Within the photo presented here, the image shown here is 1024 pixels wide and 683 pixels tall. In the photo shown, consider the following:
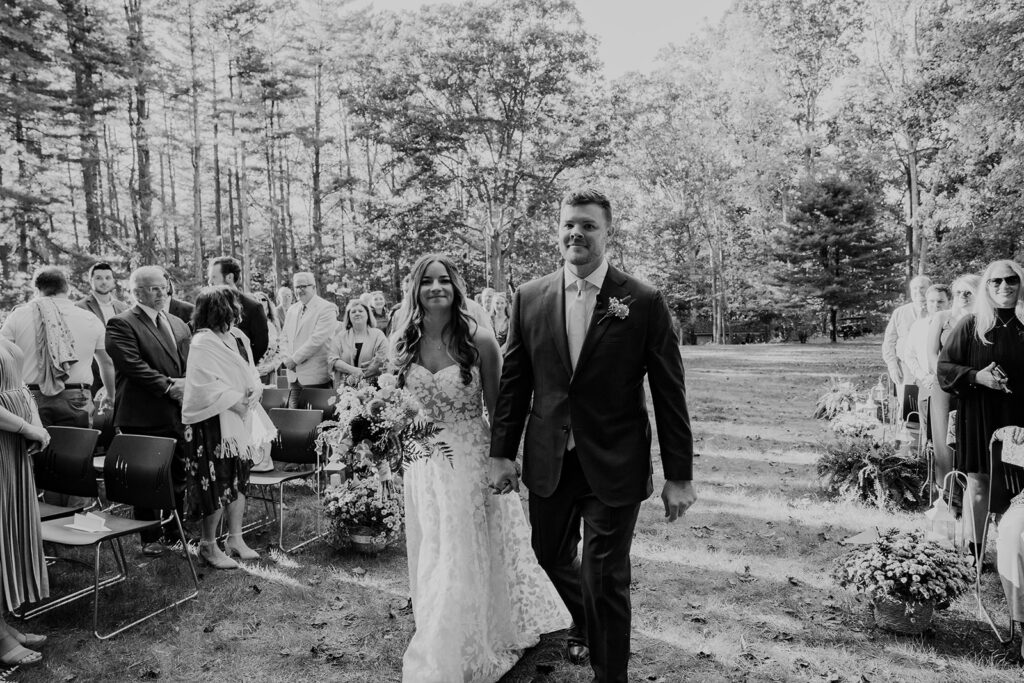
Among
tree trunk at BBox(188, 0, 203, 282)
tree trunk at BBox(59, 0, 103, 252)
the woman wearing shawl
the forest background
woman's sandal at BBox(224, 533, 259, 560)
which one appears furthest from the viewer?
tree trunk at BBox(188, 0, 203, 282)

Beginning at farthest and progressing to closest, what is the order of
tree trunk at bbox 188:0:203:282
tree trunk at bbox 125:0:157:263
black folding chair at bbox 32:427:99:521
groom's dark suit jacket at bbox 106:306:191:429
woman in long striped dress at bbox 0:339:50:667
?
1. tree trunk at bbox 188:0:203:282
2. tree trunk at bbox 125:0:157:263
3. groom's dark suit jacket at bbox 106:306:191:429
4. black folding chair at bbox 32:427:99:521
5. woman in long striped dress at bbox 0:339:50:667

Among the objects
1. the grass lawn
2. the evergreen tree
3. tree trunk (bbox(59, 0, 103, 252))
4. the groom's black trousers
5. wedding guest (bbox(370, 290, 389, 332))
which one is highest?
tree trunk (bbox(59, 0, 103, 252))

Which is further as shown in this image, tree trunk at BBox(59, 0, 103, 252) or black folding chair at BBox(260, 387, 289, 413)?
tree trunk at BBox(59, 0, 103, 252)

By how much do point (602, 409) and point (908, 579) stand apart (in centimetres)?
224

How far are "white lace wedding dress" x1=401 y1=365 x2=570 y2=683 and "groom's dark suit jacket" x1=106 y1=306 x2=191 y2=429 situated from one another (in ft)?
8.73

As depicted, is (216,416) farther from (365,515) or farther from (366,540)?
(366,540)

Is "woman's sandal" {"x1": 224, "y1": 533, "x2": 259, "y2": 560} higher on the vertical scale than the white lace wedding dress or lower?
lower

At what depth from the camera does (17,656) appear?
141 inches

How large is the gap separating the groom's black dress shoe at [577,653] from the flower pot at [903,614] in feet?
5.82

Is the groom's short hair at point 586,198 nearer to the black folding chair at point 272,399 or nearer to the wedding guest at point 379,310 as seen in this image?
the black folding chair at point 272,399

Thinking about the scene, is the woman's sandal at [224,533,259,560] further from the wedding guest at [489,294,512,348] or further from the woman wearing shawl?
the wedding guest at [489,294,512,348]

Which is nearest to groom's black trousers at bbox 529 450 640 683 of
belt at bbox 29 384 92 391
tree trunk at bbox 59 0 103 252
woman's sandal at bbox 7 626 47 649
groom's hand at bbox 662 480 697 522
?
groom's hand at bbox 662 480 697 522

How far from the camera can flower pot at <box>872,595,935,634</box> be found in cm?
375

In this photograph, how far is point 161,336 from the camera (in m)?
5.34
